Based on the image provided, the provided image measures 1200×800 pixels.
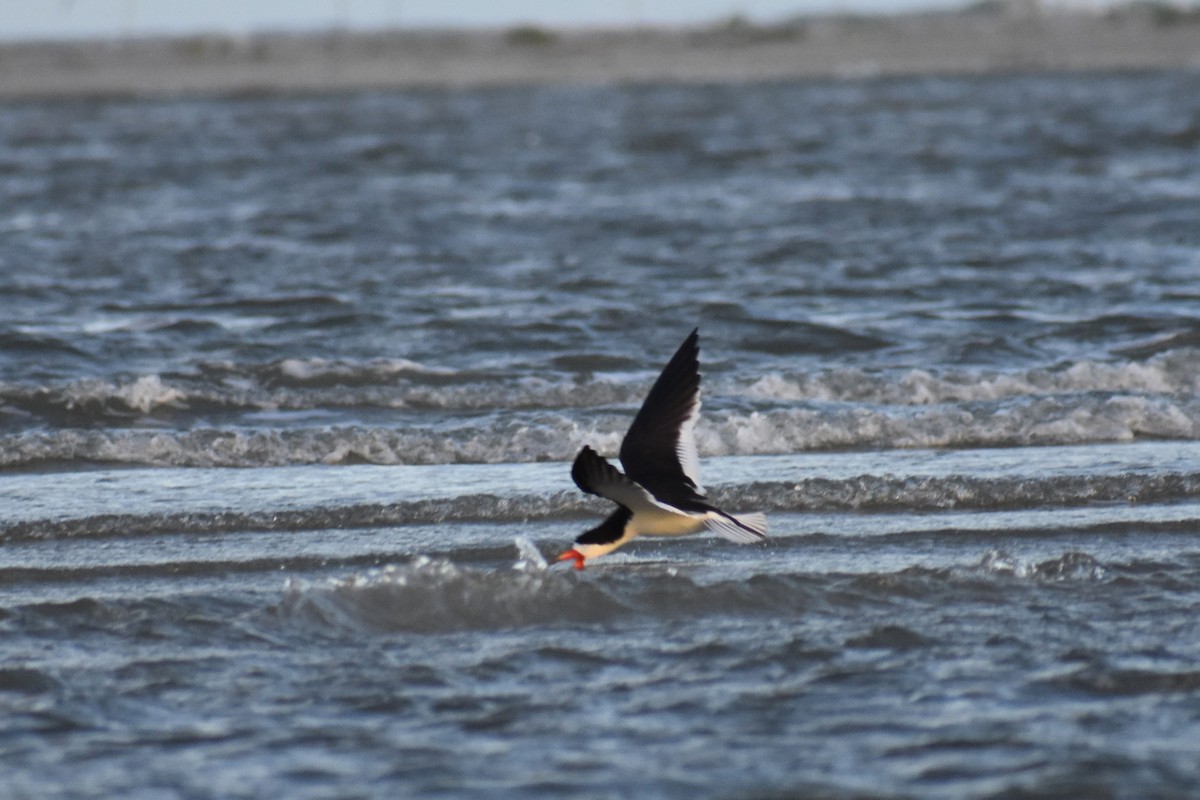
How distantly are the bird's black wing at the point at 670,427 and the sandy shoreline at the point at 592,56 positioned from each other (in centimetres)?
4880

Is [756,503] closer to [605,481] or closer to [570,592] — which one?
[570,592]

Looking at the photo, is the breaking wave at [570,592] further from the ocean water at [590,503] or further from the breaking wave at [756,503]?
the breaking wave at [756,503]

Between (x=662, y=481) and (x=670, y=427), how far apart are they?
244 millimetres

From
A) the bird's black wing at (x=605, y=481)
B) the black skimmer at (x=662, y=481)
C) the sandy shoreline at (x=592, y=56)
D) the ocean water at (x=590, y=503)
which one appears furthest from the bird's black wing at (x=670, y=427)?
the sandy shoreline at (x=592, y=56)

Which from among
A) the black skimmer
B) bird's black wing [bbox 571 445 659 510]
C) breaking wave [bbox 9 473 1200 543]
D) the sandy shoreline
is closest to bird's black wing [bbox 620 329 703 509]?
the black skimmer

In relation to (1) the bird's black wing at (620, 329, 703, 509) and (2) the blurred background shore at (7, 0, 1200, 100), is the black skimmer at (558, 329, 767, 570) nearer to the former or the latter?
(1) the bird's black wing at (620, 329, 703, 509)

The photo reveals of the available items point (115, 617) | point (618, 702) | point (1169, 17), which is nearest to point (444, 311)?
point (115, 617)

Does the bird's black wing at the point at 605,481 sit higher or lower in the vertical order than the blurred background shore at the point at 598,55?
lower

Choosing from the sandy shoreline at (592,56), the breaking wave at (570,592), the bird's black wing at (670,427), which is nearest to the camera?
the breaking wave at (570,592)

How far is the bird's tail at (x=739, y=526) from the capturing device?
5.22m

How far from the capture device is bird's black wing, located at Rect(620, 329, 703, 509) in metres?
5.59

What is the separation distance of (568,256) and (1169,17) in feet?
231

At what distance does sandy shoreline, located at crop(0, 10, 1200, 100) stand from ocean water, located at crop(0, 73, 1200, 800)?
41605 millimetres

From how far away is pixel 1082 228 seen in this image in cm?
1497
